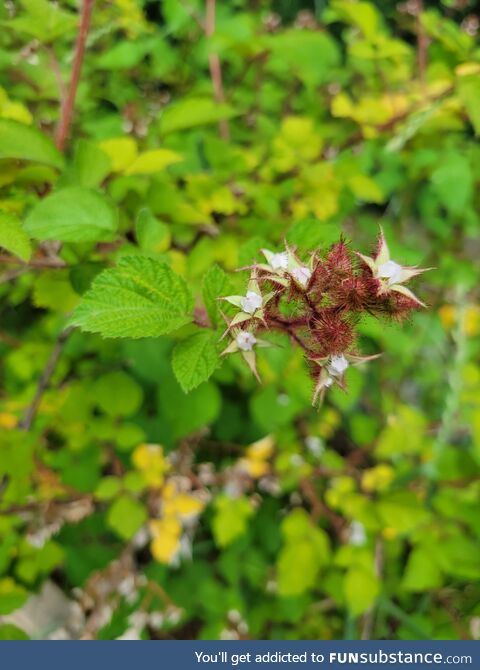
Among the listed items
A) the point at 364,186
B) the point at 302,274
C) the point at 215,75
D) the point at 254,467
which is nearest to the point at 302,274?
the point at 302,274

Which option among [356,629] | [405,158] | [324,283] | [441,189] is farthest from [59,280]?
[356,629]

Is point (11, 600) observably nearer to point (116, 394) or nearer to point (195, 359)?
point (116, 394)

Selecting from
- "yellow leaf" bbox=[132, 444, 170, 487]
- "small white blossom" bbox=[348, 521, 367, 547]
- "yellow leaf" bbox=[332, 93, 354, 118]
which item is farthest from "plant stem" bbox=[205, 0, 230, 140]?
"small white blossom" bbox=[348, 521, 367, 547]

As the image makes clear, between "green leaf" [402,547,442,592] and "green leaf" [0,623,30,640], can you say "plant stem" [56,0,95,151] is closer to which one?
"green leaf" [0,623,30,640]

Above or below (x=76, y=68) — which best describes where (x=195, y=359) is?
below

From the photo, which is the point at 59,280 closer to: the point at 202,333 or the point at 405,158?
the point at 202,333

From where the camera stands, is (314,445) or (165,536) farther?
(314,445)


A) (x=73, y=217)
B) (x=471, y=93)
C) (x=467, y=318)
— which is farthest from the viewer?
(x=467, y=318)
